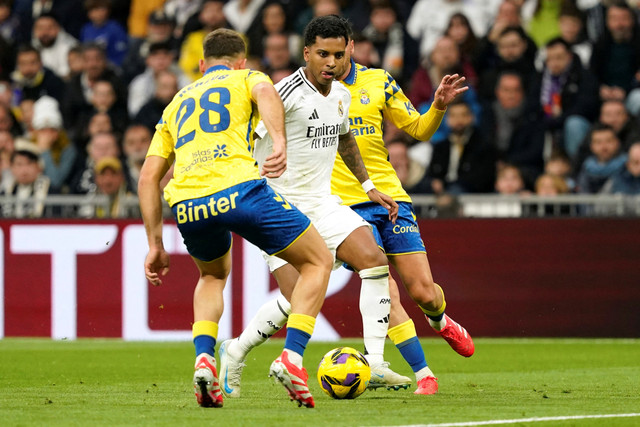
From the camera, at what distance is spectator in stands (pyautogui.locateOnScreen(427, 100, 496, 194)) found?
1419cm

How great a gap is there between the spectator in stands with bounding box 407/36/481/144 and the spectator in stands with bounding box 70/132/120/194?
149 inches

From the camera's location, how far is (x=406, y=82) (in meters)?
16.0

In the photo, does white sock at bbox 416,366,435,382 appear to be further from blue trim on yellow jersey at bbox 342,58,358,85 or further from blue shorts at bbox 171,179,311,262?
blue trim on yellow jersey at bbox 342,58,358,85

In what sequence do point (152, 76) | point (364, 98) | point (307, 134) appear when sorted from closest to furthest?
point (307, 134) → point (364, 98) → point (152, 76)

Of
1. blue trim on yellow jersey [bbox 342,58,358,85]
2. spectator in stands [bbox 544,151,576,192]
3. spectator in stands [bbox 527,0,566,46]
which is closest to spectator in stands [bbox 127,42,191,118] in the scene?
spectator in stands [bbox 527,0,566,46]

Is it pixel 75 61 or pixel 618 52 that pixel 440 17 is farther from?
pixel 75 61

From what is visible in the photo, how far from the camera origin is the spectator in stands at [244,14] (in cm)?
1723

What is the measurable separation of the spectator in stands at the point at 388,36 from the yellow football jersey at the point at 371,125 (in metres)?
7.14

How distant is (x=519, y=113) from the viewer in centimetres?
1497

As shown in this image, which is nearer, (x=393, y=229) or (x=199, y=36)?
(x=393, y=229)

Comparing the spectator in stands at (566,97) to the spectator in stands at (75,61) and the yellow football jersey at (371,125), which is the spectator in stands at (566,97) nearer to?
the yellow football jersey at (371,125)

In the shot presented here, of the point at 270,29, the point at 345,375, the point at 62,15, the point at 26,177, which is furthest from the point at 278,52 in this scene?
the point at 345,375

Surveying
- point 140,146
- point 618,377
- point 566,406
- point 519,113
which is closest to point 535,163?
point 519,113

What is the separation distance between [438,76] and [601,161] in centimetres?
257
